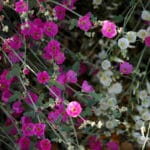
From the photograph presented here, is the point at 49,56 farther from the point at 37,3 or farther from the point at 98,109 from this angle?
the point at 98,109

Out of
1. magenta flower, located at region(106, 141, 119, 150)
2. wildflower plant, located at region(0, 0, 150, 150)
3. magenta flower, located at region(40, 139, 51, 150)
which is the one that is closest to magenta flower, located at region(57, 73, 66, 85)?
wildflower plant, located at region(0, 0, 150, 150)

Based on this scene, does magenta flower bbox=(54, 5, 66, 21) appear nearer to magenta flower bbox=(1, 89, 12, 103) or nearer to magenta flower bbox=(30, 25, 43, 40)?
magenta flower bbox=(30, 25, 43, 40)

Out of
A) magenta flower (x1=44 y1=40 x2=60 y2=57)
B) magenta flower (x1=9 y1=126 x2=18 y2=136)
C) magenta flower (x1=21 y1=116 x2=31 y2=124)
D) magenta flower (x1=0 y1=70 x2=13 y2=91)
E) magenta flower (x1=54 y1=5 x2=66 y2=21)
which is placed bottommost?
magenta flower (x1=9 y1=126 x2=18 y2=136)

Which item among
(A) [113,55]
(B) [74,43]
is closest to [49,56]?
(A) [113,55]

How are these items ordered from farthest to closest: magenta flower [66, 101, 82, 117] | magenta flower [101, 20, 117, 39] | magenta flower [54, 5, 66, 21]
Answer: magenta flower [54, 5, 66, 21] → magenta flower [101, 20, 117, 39] → magenta flower [66, 101, 82, 117]

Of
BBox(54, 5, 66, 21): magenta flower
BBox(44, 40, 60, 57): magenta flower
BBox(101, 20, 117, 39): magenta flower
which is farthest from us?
BBox(54, 5, 66, 21): magenta flower

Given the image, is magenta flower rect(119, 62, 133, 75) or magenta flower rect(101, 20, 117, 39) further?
magenta flower rect(119, 62, 133, 75)

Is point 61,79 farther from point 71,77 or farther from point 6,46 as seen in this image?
point 6,46

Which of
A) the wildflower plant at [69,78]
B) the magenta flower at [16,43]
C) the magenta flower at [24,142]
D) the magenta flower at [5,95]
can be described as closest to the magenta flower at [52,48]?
the wildflower plant at [69,78]

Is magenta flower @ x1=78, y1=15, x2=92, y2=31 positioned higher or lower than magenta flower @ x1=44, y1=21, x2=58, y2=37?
higher
